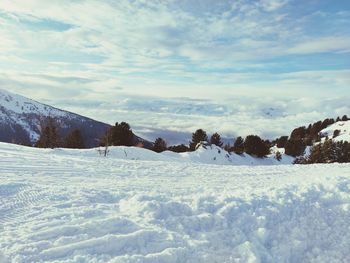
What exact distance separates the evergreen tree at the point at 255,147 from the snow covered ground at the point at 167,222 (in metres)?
50.1

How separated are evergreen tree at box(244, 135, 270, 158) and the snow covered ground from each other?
164 ft

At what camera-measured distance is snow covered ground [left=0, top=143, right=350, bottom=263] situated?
7996mm

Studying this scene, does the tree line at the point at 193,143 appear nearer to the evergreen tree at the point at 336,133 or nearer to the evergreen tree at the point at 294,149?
the evergreen tree at the point at 294,149

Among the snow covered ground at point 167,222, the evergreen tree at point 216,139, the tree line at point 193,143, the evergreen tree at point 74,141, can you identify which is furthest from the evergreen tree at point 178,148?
the snow covered ground at point 167,222

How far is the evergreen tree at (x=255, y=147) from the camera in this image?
207ft

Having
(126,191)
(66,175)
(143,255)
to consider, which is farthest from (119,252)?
(66,175)

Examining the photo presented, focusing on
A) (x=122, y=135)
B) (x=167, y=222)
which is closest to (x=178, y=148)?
(x=122, y=135)

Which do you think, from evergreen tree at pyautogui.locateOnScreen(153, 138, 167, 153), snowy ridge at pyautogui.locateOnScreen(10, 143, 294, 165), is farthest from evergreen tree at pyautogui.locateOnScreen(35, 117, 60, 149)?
evergreen tree at pyautogui.locateOnScreen(153, 138, 167, 153)

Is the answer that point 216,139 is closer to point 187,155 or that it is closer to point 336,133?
point 187,155

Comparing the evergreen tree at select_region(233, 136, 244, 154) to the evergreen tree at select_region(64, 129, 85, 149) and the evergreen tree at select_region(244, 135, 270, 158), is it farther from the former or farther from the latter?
the evergreen tree at select_region(64, 129, 85, 149)

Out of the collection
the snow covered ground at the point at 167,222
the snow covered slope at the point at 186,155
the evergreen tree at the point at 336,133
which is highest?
the evergreen tree at the point at 336,133

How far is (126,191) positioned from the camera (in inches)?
455

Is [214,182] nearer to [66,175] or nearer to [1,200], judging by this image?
[66,175]

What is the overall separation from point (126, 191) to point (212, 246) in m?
3.73
